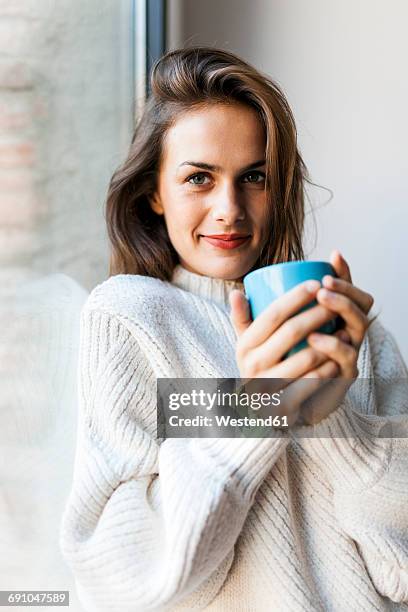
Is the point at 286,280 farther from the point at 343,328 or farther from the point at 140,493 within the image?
the point at 140,493

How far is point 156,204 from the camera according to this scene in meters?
1.01

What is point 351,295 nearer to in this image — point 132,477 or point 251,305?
point 251,305

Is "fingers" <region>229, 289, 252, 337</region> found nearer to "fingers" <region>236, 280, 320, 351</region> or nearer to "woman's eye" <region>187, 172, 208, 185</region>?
"fingers" <region>236, 280, 320, 351</region>

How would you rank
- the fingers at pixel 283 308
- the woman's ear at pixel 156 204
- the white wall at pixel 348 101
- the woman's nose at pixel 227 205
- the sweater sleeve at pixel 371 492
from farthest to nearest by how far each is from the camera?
the white wall at pixel 348 101 < the woman's ear at pixel 156 204 < the woman's nose at pixel 227 205 < the sweater sleeve at pixel 371 492 < the fingers at pixel 283 308

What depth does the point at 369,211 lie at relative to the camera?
4.40 feet

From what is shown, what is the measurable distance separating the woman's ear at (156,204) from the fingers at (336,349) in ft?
1.35

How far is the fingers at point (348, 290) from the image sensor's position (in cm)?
65

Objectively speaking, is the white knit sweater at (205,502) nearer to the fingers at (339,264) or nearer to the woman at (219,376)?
the woman at (219,376)

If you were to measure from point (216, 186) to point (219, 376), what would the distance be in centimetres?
23

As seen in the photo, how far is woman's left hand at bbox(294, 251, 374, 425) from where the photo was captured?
2.11 ft

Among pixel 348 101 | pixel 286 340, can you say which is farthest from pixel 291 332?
pixel 348 101

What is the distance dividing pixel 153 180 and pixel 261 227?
164mm

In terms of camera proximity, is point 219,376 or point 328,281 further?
point 219,376

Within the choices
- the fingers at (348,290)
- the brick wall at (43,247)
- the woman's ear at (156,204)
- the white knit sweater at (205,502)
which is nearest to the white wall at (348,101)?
the brick wall at (43,247)
